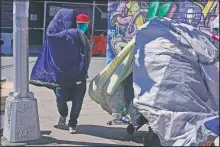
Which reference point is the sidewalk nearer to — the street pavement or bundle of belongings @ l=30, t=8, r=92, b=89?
the street pavement

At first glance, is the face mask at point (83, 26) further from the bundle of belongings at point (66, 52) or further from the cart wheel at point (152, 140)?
the cart wheel at point (152, 140)

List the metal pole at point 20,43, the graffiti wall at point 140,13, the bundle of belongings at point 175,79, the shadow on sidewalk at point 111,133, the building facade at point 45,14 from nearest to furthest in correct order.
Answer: the bundle of belongings at point 175,79 → the metal pole at point 20,43 → the shadow on sidewalk at point 111,133 → the graffiti wall at point 140,13 → the building facade at point 45,14

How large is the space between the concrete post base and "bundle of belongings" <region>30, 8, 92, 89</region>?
1.99ft

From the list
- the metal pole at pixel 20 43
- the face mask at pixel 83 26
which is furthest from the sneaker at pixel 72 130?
the face mask at pixel 83 26

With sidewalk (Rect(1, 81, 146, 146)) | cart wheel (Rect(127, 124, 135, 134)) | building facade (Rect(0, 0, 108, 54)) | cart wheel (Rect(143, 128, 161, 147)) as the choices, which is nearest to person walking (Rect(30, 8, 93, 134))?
sidewalk (Rect(1, 81, 146, 146))

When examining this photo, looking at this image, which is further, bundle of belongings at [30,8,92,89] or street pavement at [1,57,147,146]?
bundle of belongings at [30,8,92,89]

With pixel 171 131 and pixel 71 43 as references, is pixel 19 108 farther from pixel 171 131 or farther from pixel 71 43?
pixel 171 131

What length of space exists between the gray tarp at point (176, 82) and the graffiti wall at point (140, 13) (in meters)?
2.12

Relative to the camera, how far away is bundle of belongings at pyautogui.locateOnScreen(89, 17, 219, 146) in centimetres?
503

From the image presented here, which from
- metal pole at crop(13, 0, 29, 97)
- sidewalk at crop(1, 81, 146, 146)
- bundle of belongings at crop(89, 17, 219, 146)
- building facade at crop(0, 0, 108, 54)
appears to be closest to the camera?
bundle of belongings at crop(89, 17, 219, 146)

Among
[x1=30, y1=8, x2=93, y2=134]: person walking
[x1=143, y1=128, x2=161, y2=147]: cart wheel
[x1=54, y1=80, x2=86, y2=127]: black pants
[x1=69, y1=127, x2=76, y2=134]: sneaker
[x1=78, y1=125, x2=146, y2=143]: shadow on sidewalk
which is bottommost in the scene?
[x1=78, y1=125, x2=146, y2=143]: shadow on sidewalk

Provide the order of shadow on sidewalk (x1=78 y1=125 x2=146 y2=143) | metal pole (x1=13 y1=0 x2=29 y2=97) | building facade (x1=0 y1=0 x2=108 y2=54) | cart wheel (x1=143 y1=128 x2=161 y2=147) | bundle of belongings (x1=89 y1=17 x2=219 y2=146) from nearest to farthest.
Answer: bundle of belongings (x1=89 y1=17 x2=219 y2=146) < cart wheel (x1=143 y1=128 x2=161 y2=147) < metal pole (x1=13 y1=0 x2=29 y2=97) < shadow on sidewalk (x1=78 y1=125 x2=146 y2=143) < building facade (x1=0 y1=0 x2=108 y2=54)

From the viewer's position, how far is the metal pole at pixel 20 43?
595cm

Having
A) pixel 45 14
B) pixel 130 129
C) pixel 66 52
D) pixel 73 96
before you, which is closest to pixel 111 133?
pixel 130 129
